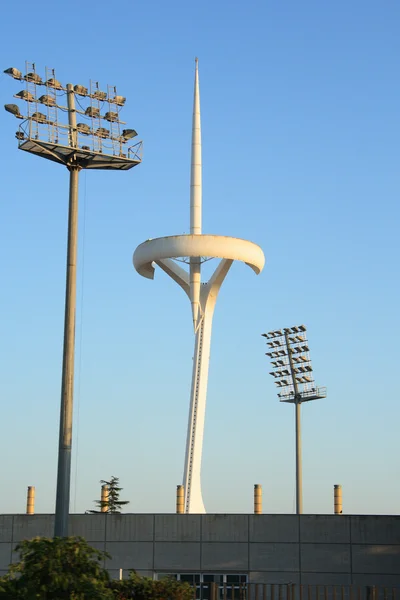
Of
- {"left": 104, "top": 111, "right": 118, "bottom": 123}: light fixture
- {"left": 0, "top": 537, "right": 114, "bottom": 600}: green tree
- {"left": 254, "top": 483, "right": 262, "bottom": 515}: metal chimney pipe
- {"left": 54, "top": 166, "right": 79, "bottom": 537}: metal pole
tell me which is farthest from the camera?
{"left": 254, "top": 483, "right": 262, "bottom": 515}: metal chimney pipe

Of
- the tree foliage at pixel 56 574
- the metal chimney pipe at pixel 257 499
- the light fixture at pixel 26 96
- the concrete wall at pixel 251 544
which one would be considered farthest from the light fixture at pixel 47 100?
the metal chimney pipe at pixel 257 499

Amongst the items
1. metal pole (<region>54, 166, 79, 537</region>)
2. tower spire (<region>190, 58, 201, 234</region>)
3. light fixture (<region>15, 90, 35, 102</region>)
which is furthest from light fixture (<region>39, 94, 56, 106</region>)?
tower spire (<region>190, 58, 201, 234</region>)

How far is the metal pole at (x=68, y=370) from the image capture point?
27.4 meters

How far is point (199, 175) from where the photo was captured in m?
66.3

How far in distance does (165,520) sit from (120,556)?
101 inches

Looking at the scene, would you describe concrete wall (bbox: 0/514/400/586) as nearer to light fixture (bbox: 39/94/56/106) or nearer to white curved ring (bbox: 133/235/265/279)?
light fixture (bbox: 39/94/56/106)

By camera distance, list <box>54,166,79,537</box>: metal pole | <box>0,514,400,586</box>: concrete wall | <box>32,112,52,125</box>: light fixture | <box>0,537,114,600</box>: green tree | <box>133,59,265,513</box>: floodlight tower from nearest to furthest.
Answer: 1. <box>0,537,114,600</box>: green tree
2. <box>54,166,79,537</box>: metal pole
3. <box>32,112,52,125</box>: light fixture
4. <box>0,514,400,586</box>: concrete wall
5. <box>133,59,265,513</box>: floodlight tower

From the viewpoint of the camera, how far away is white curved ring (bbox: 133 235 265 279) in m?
62.4

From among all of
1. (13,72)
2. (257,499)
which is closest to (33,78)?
(13,72)

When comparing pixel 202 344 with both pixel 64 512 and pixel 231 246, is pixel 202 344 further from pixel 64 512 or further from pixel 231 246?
pixel 64 512

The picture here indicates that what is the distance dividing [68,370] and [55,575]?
10.2m

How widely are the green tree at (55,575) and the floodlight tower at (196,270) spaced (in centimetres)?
4140

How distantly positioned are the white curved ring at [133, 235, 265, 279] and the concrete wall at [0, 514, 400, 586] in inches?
911

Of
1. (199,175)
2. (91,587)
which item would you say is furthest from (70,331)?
(199,175)
